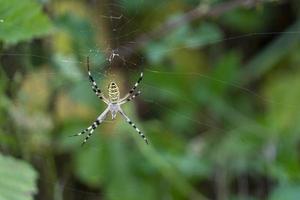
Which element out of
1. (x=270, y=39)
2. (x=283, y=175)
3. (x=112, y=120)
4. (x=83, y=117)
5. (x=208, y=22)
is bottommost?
(x=283, y=175)

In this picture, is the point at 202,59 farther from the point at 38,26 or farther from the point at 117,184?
the point at 38,26

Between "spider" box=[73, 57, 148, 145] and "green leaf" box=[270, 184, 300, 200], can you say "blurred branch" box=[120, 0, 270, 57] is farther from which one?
"green leaf" box=[270, 184, 300, 200]

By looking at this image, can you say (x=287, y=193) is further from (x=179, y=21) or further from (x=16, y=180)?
(x=16, y=180)

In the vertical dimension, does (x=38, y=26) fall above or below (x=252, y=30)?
below

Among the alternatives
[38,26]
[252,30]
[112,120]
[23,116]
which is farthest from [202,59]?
[38,26]

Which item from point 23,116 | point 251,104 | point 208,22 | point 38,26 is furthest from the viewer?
point 251,104

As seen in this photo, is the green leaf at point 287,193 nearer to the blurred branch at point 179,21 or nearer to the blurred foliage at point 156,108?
the blurred foliage at point 156,108

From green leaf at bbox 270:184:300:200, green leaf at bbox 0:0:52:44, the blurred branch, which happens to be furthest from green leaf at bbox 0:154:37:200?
green leaf at bbox 270:184:300:200
